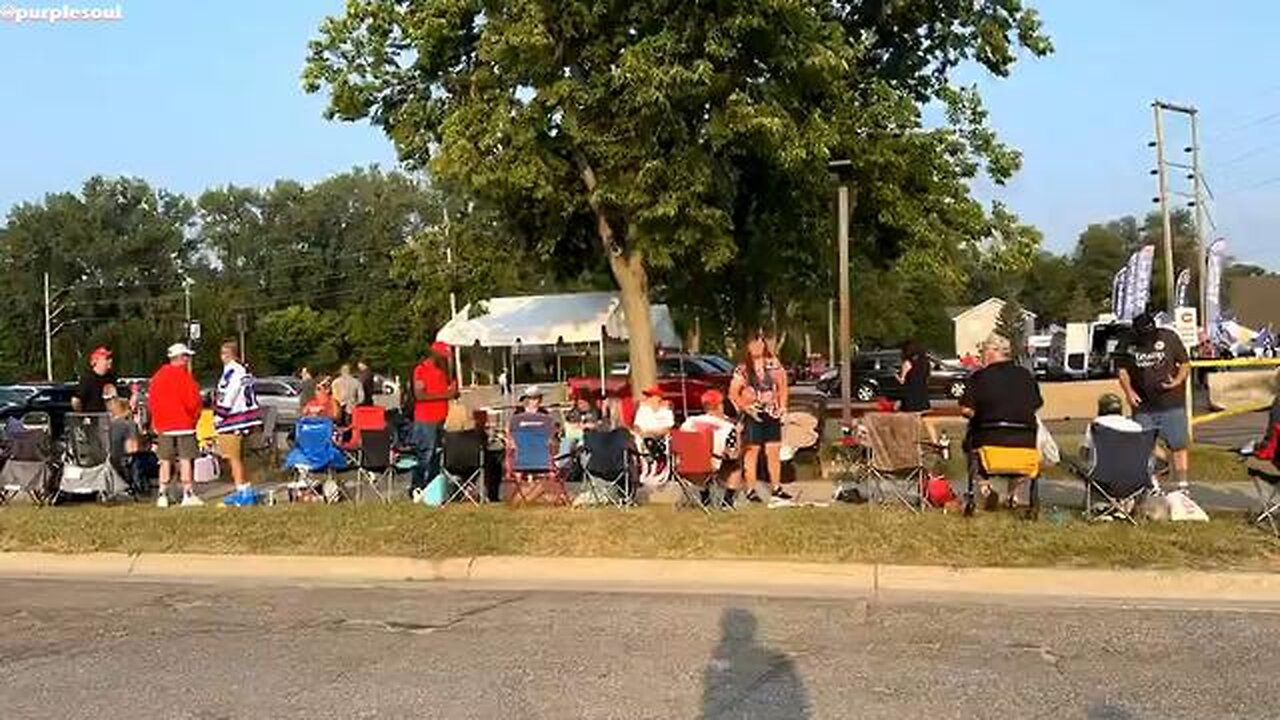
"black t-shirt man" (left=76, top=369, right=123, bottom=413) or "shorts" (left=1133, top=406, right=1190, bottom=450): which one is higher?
"black t-shirt man" (left=76, top=369, right=123, bottom=413)

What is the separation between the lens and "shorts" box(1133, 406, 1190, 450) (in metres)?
11.5

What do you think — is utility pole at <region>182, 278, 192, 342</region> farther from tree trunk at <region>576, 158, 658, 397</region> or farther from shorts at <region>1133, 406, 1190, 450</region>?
shorts at <region>1133, 406, 1190, 450</region>

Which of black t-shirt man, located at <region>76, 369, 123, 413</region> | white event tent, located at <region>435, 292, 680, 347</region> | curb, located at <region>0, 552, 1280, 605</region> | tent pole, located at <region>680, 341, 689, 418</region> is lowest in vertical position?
curb, located at <region>0, 552, 1280, 605</region>

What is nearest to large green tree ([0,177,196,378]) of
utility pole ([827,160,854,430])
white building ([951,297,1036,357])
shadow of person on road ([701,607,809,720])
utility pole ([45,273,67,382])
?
utility pole ([45,273,67,382])

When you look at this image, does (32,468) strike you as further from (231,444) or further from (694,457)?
(694,457)

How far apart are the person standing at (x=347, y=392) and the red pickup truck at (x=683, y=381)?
5502 mm

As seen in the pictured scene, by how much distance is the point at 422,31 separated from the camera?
58.9 feet

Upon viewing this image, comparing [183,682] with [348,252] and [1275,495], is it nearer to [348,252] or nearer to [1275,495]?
[1275,495]

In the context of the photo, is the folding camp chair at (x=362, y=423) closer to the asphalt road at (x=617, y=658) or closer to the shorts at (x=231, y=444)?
the shorts at (x=231, y=444)

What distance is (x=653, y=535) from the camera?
10.4m

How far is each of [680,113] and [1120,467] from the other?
8.14 metres

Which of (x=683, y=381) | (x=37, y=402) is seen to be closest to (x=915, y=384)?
(x=683, y=381)

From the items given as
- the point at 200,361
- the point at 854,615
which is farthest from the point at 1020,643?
the point at 200,361

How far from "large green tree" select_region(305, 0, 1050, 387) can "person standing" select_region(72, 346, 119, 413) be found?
4947 mm
